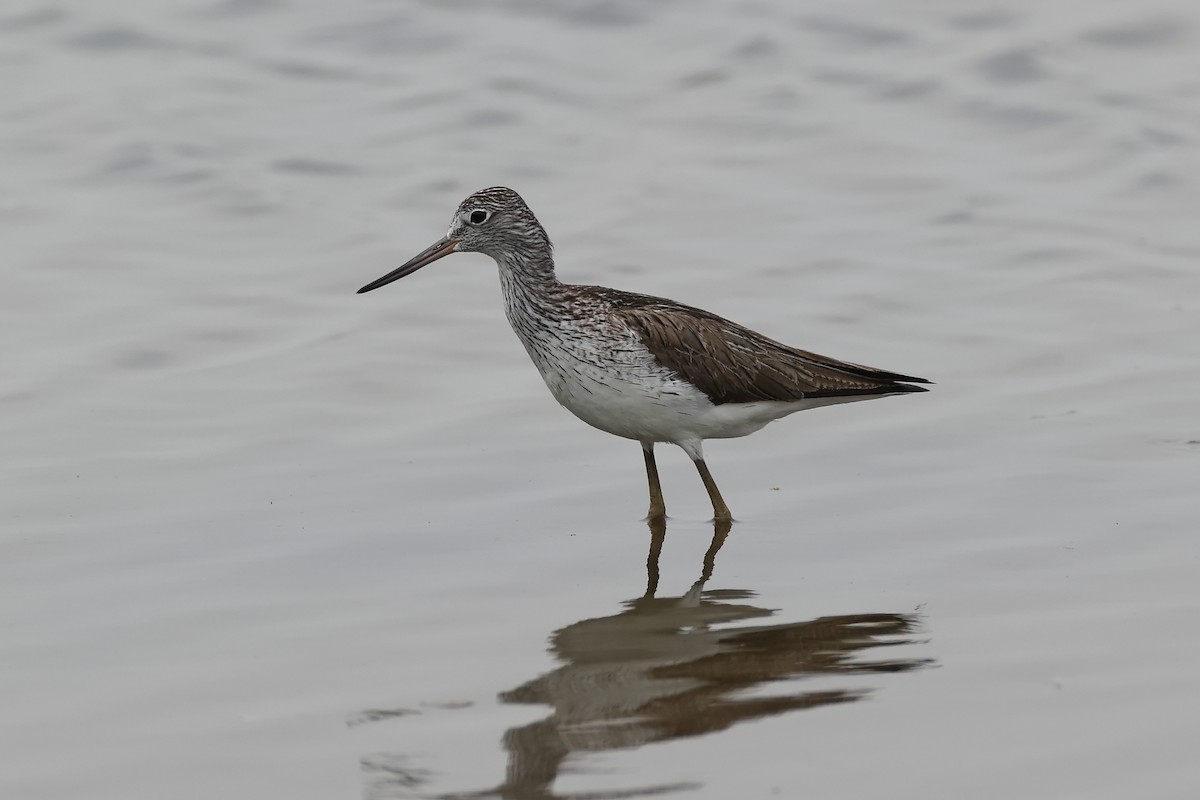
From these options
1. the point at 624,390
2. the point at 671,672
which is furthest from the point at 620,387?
the point at 671,672

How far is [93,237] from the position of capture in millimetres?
14031

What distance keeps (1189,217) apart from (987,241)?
2.07m

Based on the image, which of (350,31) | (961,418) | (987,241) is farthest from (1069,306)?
(350,31)

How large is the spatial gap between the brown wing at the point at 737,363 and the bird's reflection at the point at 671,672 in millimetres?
1531

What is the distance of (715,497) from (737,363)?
792 mm

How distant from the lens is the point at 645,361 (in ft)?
29.8

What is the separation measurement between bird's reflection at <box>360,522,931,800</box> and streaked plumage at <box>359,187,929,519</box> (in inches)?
49.4

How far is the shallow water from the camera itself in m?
6.31

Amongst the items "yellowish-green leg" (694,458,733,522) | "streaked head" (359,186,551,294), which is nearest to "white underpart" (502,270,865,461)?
"yellowish-green leg" (694,458,733,522)

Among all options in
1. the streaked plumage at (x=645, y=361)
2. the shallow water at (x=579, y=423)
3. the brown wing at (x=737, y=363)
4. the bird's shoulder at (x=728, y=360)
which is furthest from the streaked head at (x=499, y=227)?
the shallow water at (x=579, y=423)

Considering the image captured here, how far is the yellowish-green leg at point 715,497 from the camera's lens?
914 cm

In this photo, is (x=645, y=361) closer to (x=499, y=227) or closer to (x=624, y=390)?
(x=624, y=390)

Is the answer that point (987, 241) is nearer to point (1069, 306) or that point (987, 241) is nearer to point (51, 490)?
point (1069, 306)

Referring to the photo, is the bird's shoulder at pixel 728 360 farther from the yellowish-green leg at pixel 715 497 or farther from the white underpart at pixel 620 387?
the yellowish-green leg at pixel 715 497
